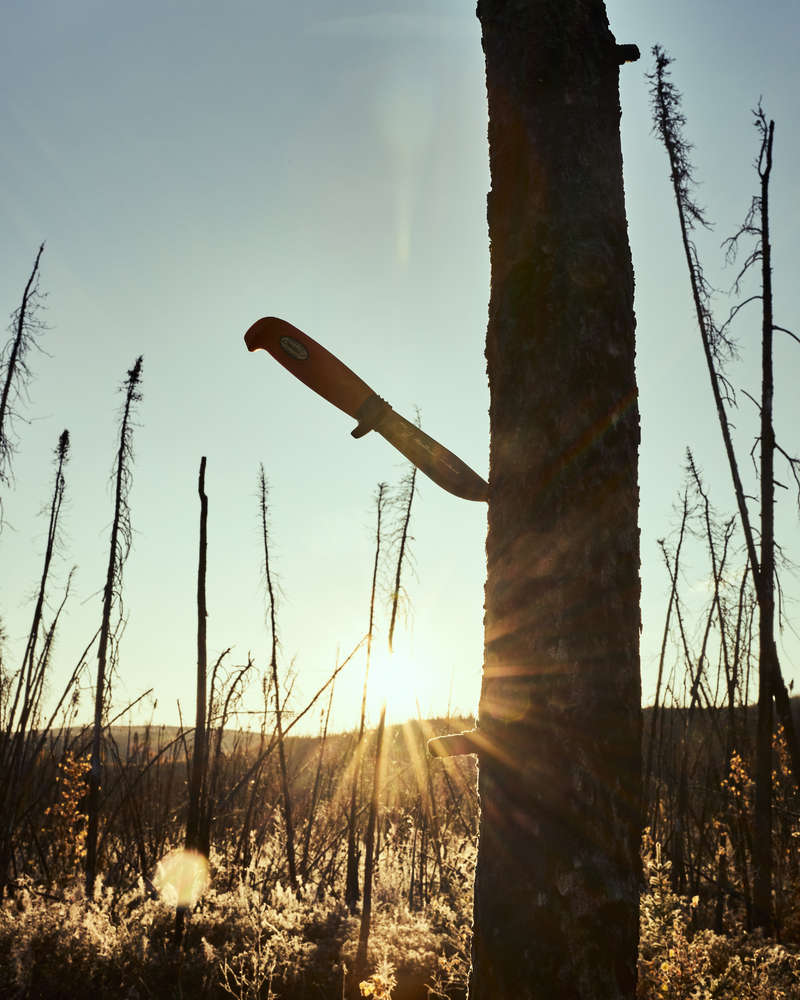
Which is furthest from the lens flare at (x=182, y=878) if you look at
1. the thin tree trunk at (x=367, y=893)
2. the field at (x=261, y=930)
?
the thin tree trunk at (x=367, y=893)

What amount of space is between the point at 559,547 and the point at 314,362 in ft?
2.28

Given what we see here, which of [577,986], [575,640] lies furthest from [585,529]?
[577,986]

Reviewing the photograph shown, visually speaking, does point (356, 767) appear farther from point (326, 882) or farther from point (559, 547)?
point (559, 547)

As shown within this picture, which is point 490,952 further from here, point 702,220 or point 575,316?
point 702,220

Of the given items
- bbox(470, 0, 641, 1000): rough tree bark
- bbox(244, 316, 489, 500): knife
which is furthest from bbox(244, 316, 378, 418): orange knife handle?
bbox(470, 0, 641, 1000): rough tree bark

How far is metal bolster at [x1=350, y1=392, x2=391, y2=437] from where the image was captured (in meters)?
1.52

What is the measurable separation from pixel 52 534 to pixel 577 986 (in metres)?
6.66

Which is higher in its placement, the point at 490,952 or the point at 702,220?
the point at 702,220

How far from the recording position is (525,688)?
111 cm

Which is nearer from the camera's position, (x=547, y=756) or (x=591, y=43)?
(x=547, y=756)

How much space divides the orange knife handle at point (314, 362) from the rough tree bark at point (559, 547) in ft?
1.07

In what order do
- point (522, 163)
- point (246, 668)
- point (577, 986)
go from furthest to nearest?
1. point (246, 668)
2. point (522, 163)
3. point (577, 986)

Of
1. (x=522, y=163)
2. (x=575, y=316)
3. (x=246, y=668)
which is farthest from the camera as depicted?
(x=246, y=668)

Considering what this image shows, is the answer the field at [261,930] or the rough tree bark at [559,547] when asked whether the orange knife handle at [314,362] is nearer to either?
the rough tree bark at [559,547]
